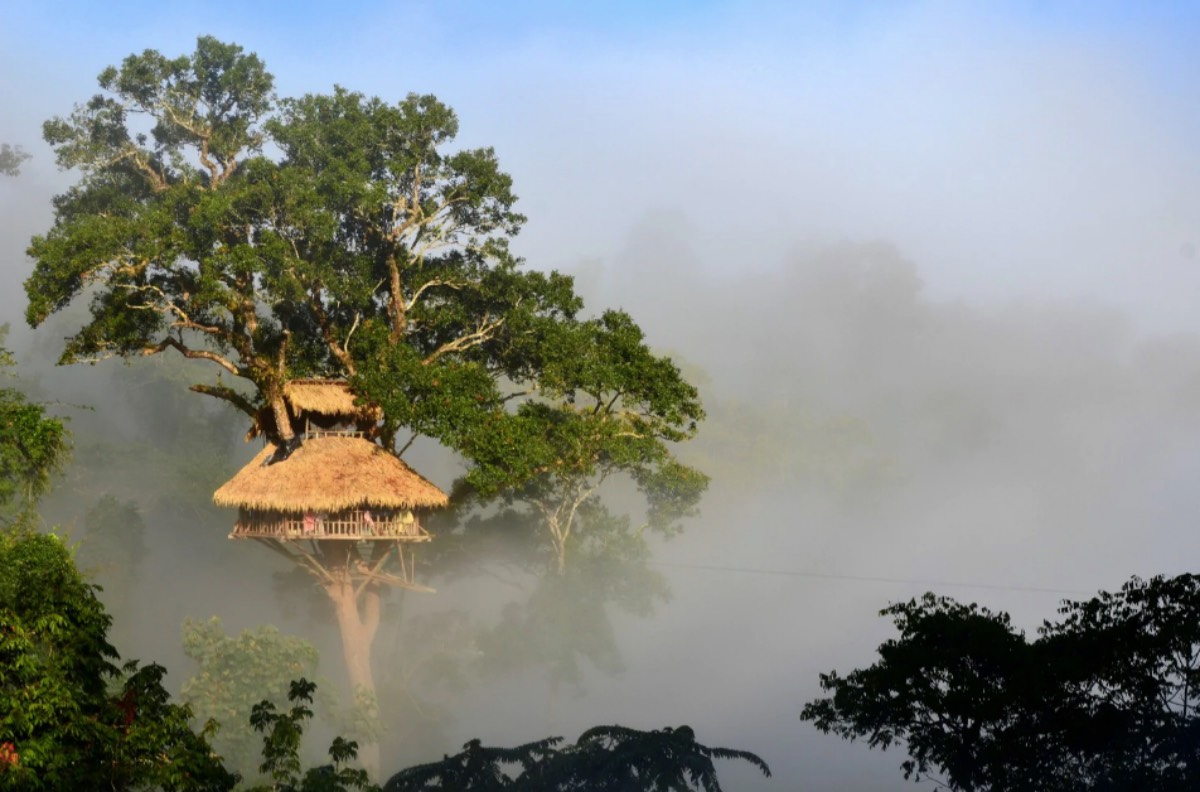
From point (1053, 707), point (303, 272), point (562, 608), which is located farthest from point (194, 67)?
point (1053, 707)

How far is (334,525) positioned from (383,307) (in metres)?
5.62

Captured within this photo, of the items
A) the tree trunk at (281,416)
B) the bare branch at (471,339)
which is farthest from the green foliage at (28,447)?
the bare branch at (471,339)

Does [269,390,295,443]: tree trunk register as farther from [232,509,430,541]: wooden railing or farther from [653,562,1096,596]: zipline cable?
[653,562,1096,596]: zipline cable

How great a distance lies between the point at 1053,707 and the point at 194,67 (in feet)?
93.9

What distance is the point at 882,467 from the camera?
7150 cm

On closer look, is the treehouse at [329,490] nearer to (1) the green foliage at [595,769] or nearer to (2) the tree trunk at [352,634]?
(2) the tree trunk at [352,634]

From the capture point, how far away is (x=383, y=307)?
98.4 feet

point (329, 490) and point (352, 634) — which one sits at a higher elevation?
point (329, 490)

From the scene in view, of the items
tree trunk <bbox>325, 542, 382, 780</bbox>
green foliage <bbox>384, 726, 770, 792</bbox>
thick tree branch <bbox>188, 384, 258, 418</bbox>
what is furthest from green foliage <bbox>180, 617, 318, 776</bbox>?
green foliage <bbox>384, 726, 770, 792</bbox>

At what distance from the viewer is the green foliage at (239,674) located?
27594 millimetres

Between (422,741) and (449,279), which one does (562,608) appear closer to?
(422,741)

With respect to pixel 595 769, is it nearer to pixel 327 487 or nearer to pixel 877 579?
pixel 327 487

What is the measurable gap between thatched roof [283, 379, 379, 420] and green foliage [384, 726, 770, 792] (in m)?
14.3

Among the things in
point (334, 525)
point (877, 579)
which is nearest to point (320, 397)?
point (334, 525)
